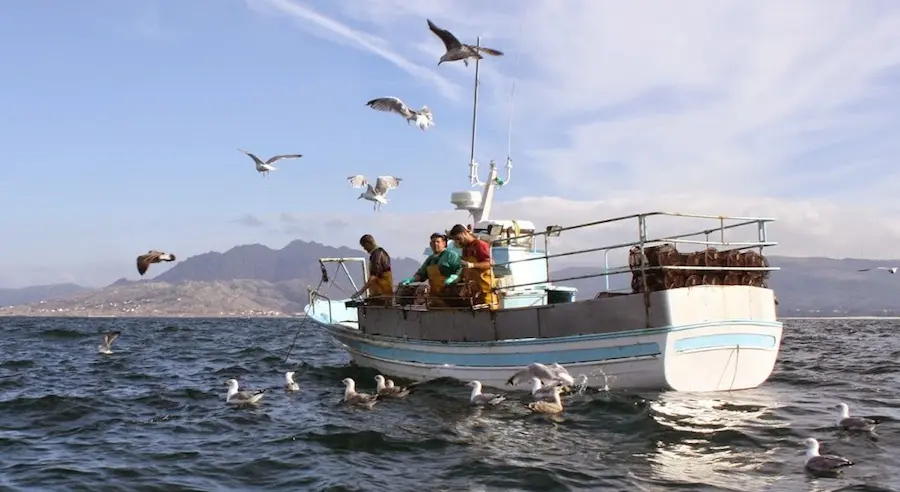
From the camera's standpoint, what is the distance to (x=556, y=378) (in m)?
13.0

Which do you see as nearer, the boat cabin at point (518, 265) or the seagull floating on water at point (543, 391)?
the seagull floating on water at point (543, 391)

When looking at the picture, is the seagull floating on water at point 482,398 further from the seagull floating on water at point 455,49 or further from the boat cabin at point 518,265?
the seagull floating on water at point 455,49

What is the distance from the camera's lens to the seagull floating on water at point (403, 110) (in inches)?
850

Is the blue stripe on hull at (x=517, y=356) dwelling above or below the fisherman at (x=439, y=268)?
below

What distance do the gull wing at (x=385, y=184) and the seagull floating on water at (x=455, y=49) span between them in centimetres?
431

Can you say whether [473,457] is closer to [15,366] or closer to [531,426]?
[531,426]

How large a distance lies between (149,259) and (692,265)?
10.6 m

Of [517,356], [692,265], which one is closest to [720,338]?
[692,265]

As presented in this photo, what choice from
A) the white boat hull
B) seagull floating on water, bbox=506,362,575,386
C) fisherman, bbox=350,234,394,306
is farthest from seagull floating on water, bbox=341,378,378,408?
fisherman, bbox=350,234,394,306

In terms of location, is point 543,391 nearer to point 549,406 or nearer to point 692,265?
point 549,406

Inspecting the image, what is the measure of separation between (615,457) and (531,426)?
2100 millimetres

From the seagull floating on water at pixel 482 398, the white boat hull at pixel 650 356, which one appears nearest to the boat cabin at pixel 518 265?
the white boat hull at pixel 650 356

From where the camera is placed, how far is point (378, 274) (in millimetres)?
18062

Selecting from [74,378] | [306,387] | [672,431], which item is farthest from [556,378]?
[74,378]
